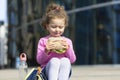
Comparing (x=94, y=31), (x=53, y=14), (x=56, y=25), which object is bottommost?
(x=94, y=31)

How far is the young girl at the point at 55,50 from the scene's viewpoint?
5496mm

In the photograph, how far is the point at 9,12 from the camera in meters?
40.7

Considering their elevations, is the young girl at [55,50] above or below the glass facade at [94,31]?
above

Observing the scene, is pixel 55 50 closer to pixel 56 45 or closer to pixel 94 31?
pixel 56 45

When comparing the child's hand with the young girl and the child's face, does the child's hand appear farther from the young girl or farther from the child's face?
the child's face

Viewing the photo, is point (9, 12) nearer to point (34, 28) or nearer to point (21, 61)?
point (34, 28)

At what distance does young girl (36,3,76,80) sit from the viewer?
550cm

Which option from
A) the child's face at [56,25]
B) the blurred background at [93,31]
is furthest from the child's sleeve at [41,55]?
the blurred background at [93,31]

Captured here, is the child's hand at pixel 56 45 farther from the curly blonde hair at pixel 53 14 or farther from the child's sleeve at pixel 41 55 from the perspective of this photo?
the curly blonde hair at pixel 53 14

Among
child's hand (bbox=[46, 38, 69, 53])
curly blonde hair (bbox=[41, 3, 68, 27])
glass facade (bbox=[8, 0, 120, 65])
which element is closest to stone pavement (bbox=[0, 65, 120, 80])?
curly blonde hair (bbox=[41, 3, 68, 27])

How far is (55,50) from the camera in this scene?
5648mm

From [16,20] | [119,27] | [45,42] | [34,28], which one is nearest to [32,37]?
[34,28]

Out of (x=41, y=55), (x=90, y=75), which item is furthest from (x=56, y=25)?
(x=90, y=75)

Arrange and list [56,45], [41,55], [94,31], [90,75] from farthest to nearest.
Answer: [94,31] < [90,75] < [41,55] < [56,45]
